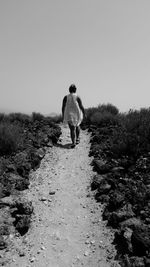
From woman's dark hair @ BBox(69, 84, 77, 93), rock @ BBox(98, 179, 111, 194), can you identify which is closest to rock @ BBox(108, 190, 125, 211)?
rock @ BBox(98, 179, 111, 194)

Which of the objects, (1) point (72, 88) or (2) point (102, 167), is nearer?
(2) point (102, 167)

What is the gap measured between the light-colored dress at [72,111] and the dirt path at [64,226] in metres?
2.48

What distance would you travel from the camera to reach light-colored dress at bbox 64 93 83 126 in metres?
8.66

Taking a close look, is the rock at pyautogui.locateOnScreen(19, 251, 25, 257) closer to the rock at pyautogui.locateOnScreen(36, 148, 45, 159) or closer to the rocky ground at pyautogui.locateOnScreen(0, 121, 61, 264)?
the rocky ground at pyautogui.locateOnScreen(0, 121, 61, 264)

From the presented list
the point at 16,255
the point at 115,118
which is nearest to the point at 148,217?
the point at 16,255

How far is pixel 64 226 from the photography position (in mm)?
4164

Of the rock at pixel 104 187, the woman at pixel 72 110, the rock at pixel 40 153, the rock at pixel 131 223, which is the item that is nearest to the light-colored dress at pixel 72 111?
the woman at pixel 72 110

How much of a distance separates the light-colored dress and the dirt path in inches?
97.6

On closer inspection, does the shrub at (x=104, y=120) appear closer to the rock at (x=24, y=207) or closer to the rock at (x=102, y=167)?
the rock at (x=102, y=167)

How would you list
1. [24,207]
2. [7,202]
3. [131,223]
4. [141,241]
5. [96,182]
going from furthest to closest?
1. [96,182]
2. [7,202]
3. [24,207]
4. [131,223]
5. [141,241]

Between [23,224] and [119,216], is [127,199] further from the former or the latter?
[23,224]

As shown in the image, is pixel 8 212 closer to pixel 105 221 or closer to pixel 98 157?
pixel 105 221

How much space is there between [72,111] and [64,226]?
16.8ft

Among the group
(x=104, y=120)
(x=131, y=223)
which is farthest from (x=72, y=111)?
(x=131, y=223)
